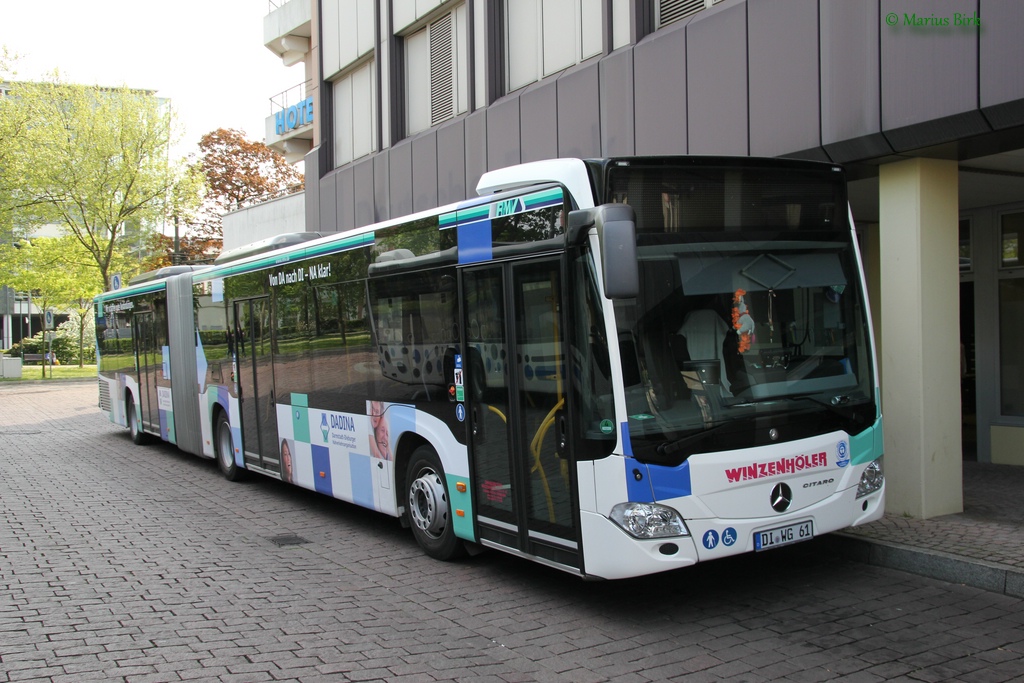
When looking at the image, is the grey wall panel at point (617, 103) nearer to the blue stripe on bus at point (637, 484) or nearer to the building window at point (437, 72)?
the building window at point (437, 72)

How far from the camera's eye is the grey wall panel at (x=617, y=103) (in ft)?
38.0

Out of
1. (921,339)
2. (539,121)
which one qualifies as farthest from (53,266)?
(921,339)

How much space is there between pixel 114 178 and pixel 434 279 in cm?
3524

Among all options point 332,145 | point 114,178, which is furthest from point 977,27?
point 114,178

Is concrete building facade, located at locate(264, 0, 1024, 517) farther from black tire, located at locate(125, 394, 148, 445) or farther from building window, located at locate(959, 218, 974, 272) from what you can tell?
black tire, located at locate(125, 394, 148, 445)

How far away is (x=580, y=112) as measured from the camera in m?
12.6

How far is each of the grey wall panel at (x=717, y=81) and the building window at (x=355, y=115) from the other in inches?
387

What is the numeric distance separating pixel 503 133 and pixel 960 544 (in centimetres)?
942

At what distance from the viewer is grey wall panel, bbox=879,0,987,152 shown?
7422mm

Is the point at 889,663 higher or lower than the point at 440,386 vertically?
lower

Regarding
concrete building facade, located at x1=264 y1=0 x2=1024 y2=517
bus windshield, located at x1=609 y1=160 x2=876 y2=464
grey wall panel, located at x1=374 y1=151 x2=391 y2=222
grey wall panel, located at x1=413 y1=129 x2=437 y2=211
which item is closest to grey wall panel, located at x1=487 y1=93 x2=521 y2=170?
concrete building facade, located at x1=264 y1=0 x2=1024 y2=517

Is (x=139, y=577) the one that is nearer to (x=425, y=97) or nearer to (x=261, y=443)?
(x=261, y=443)

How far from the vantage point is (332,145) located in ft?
69.7

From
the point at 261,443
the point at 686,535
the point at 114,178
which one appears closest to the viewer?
the point at 686,535
